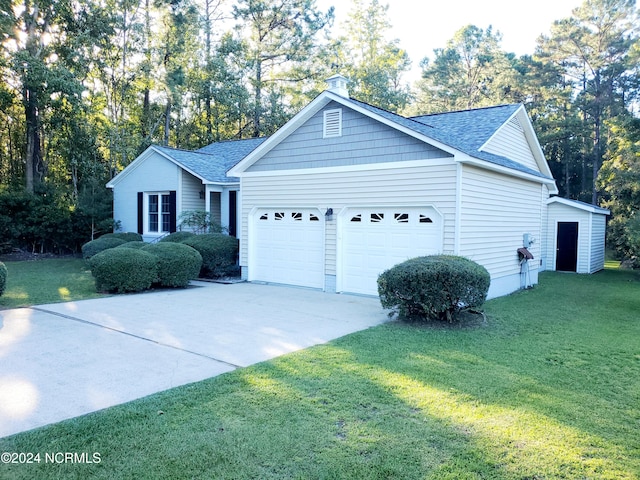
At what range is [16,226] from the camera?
18031 mm

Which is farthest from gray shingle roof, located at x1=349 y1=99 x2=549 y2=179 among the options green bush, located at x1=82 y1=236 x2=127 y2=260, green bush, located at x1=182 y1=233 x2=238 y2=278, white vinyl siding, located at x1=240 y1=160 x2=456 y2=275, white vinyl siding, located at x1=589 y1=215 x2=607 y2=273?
green bush, located at x1=82 y1=236 x2=127 y2=260

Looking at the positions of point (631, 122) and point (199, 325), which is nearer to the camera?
point (199, 325)

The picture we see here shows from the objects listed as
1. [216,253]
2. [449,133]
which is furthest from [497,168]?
[216,253]

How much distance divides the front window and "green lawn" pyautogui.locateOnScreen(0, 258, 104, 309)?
2.81m

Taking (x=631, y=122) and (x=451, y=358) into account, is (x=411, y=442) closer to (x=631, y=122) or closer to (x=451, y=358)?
(x=451, y=358)

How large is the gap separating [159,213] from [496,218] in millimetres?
12046

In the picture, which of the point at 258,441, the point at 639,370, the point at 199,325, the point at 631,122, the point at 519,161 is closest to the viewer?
the point at 258,441

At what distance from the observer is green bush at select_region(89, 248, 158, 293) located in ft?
34.0

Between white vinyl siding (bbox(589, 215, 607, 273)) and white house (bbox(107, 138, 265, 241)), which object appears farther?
white vinyl siding (bbox(589, 215, 607, 273))

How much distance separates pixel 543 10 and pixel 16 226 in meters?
31.7

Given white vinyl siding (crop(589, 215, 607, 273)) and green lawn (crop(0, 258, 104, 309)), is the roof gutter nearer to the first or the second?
white vinyl siding (crop(589, 215, 607, 273))

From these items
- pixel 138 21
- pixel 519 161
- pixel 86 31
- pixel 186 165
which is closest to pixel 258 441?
pixel 519 161

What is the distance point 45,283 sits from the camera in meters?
11.8

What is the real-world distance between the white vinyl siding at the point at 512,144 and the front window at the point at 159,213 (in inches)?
444
